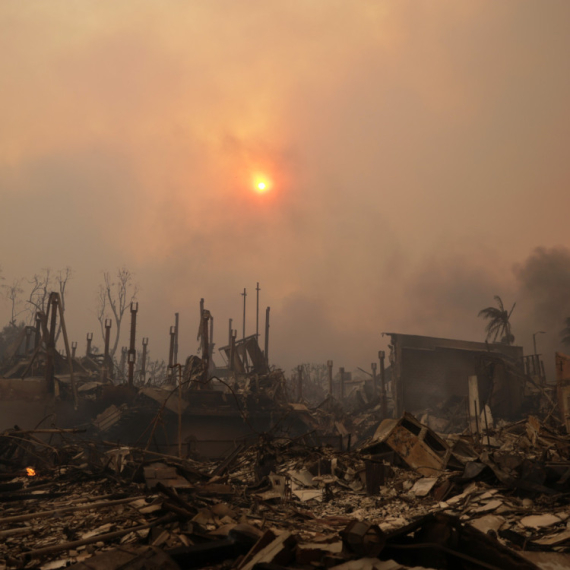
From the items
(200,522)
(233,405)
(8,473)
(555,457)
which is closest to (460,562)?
(200,522)

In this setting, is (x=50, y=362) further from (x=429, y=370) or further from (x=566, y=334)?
(x=566, y=334)

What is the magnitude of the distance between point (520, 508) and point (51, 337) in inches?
675

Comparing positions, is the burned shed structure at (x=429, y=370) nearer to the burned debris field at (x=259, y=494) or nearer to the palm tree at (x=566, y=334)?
the burned debris field at (x=259, y=494)

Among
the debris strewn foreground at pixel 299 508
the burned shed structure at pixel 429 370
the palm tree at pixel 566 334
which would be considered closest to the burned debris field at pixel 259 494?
the debris strewn foreground at pixel 299 508

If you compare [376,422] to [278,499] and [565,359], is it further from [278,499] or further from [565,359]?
[278,499]

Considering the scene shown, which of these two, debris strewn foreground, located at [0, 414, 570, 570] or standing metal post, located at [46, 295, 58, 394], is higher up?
standing metal post, located at [46, 295, 58, 394]

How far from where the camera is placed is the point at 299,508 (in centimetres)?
722

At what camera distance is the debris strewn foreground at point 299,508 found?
12.9 feet

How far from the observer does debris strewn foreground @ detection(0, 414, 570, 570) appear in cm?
392

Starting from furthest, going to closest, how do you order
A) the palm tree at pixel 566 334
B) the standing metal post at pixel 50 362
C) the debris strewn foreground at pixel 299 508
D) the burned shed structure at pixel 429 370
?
the palm tree at pixel 566 334 → the burned shed structure at pixel 429 370 → the standing metal post at pixel 50 362 → the debris strewn foreground at pixel 299 508

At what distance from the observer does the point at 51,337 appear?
18156mm

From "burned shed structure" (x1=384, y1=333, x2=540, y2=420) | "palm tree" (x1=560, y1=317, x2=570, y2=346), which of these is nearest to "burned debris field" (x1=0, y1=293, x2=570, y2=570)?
"burned shed structure" (x1=384, y1=333, x2=540, y2=420)

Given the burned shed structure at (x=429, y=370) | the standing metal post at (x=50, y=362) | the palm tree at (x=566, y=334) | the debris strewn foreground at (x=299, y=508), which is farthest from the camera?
the palm tree at (x=566, y=334)

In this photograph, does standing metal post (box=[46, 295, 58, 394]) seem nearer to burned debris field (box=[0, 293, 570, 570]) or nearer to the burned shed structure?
burned debris field (box=[0, 293, 570, 570])
